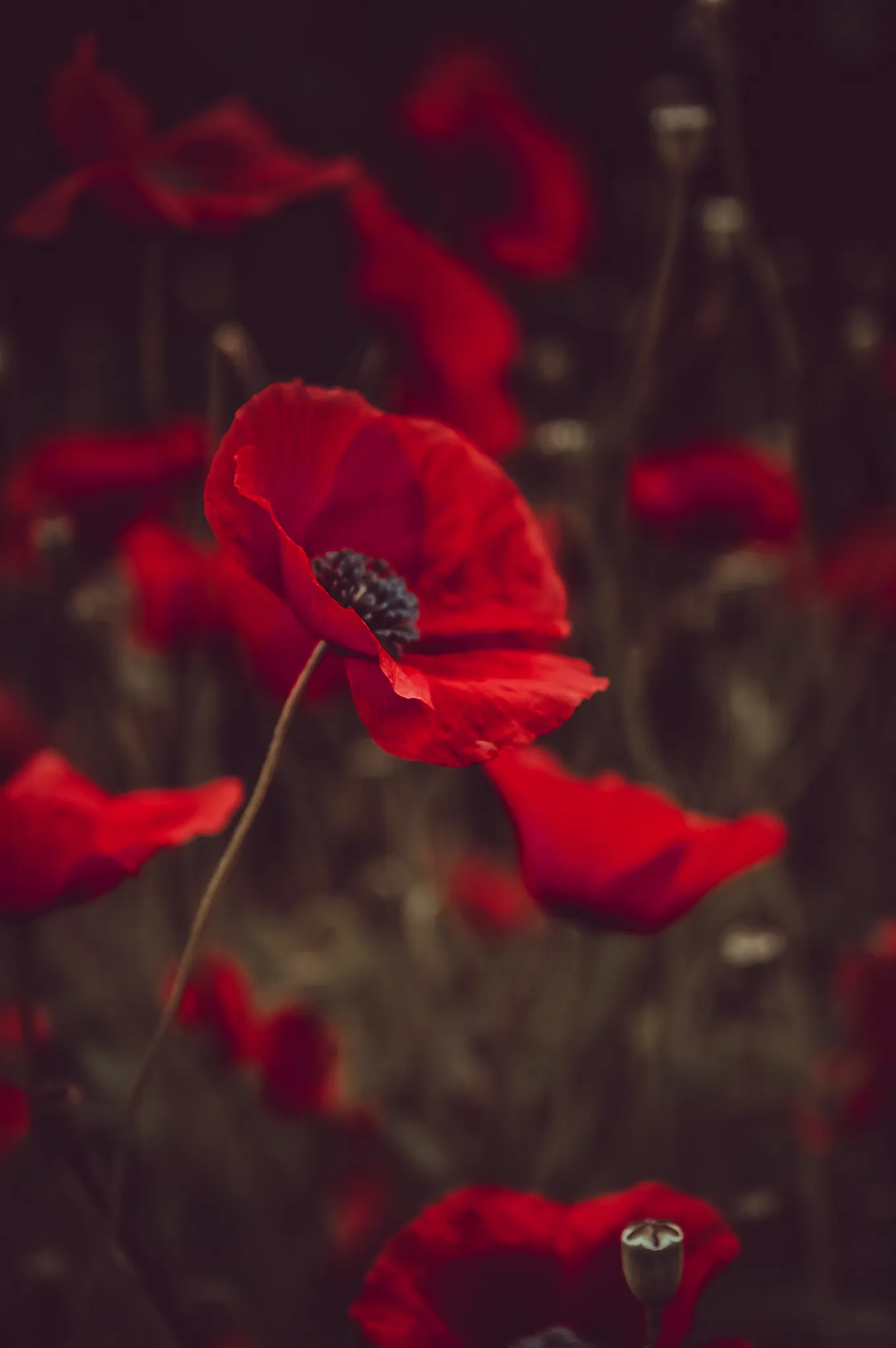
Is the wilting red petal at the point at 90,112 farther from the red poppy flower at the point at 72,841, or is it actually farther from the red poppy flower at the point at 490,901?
the red poppy flower at the point at 490,901

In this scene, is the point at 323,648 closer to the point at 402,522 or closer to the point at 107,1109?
the point at 402,522

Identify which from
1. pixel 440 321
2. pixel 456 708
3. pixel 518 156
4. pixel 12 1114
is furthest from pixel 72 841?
pixel 518 156

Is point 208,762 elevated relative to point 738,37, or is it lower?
lower

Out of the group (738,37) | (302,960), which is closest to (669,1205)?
(302,960)

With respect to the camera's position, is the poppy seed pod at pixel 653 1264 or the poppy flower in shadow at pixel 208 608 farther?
the poppy flower in shadow at pixel 208 608

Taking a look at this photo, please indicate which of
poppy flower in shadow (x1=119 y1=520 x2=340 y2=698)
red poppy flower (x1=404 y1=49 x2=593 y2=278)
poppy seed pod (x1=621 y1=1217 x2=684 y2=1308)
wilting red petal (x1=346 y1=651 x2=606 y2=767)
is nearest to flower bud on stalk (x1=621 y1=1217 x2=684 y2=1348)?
poppy seed pod (x1=621 y1=1217 x2=684 y2=1308)

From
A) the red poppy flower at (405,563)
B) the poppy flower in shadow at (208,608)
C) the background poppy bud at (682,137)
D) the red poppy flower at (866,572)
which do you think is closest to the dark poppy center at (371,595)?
the red poppy flower at (405,563)

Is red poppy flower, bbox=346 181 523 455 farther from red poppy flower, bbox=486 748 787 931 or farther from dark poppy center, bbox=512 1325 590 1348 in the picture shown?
dark poppy center, bbox=512 1325 590 1348
